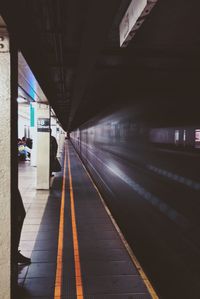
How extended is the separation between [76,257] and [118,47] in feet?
11.3

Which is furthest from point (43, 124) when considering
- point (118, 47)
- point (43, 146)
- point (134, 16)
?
point (134, 16)

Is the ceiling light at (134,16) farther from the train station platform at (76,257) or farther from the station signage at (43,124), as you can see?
the station signage at (43,124)

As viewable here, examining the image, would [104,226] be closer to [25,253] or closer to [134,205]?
[25,253]

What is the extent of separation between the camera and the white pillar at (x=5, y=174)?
303 cm

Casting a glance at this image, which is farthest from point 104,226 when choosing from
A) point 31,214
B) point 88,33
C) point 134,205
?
point 88,33

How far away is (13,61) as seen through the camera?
10.3 feet

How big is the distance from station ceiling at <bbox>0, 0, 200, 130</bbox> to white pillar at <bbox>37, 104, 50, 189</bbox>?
323 cm

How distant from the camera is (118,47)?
5.77 meters

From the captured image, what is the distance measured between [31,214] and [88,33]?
4.31 m

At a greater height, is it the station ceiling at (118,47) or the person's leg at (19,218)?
the station ceiling at (118,47)

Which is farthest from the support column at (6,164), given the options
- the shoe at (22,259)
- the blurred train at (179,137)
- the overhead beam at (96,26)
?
the blurred train at (179,137)

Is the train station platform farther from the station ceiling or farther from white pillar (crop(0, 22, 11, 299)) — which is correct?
the station ceiling

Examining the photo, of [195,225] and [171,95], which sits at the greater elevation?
[171,95]

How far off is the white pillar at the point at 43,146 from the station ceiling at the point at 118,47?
10.6 ft
